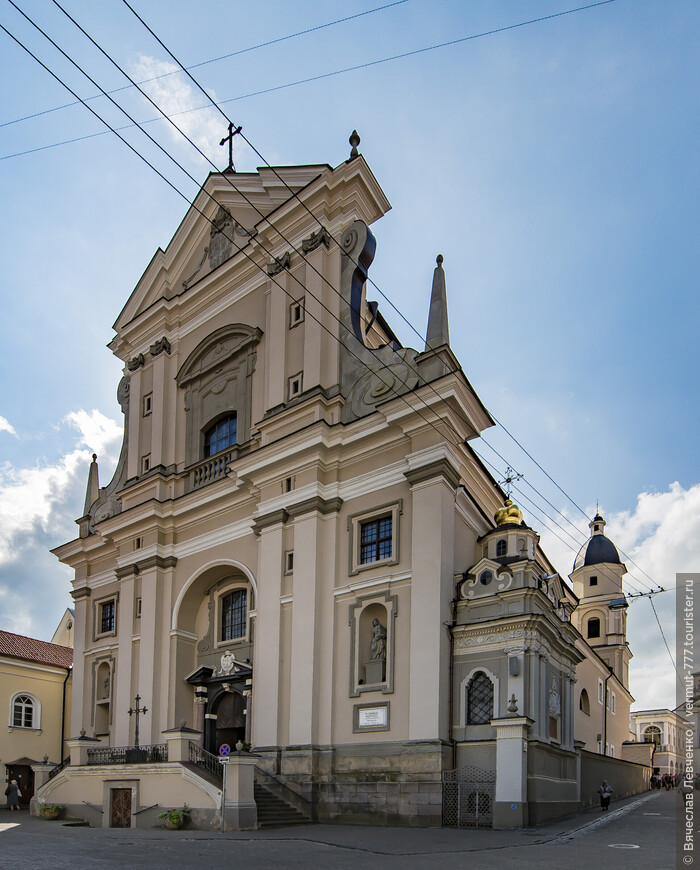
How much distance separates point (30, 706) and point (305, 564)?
68.4 ft

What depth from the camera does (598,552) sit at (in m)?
59.2

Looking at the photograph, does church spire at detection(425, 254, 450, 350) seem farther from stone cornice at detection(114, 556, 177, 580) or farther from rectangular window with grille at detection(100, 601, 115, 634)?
rectangular window with grille at detection(100, 601, 115, 634)

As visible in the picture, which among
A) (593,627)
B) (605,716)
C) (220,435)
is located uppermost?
(220,435)

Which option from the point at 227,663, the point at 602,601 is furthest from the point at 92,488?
the point at 602,601

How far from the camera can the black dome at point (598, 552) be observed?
58906 millimetres

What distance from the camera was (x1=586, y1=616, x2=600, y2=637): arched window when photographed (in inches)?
2233

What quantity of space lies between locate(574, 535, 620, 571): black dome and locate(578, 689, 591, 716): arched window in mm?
23266

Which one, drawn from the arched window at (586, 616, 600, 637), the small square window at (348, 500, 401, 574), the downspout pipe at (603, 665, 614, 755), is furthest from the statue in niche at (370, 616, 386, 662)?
the arched window at (586, 616, 600, 637)

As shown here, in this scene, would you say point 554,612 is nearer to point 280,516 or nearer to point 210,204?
point 280,516

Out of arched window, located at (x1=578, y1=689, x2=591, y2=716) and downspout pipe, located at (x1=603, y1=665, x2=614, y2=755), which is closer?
arched window, located at (x1=578, y1=689, x2=591, y2=716)

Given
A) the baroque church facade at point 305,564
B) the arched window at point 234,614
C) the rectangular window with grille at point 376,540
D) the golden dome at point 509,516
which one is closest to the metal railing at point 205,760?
the baroque church facade at point 305,564

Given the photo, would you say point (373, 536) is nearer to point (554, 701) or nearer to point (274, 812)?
point (554, 701)

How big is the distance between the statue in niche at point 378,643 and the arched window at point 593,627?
40529 millimetres

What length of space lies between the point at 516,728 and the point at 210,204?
71.5ft
